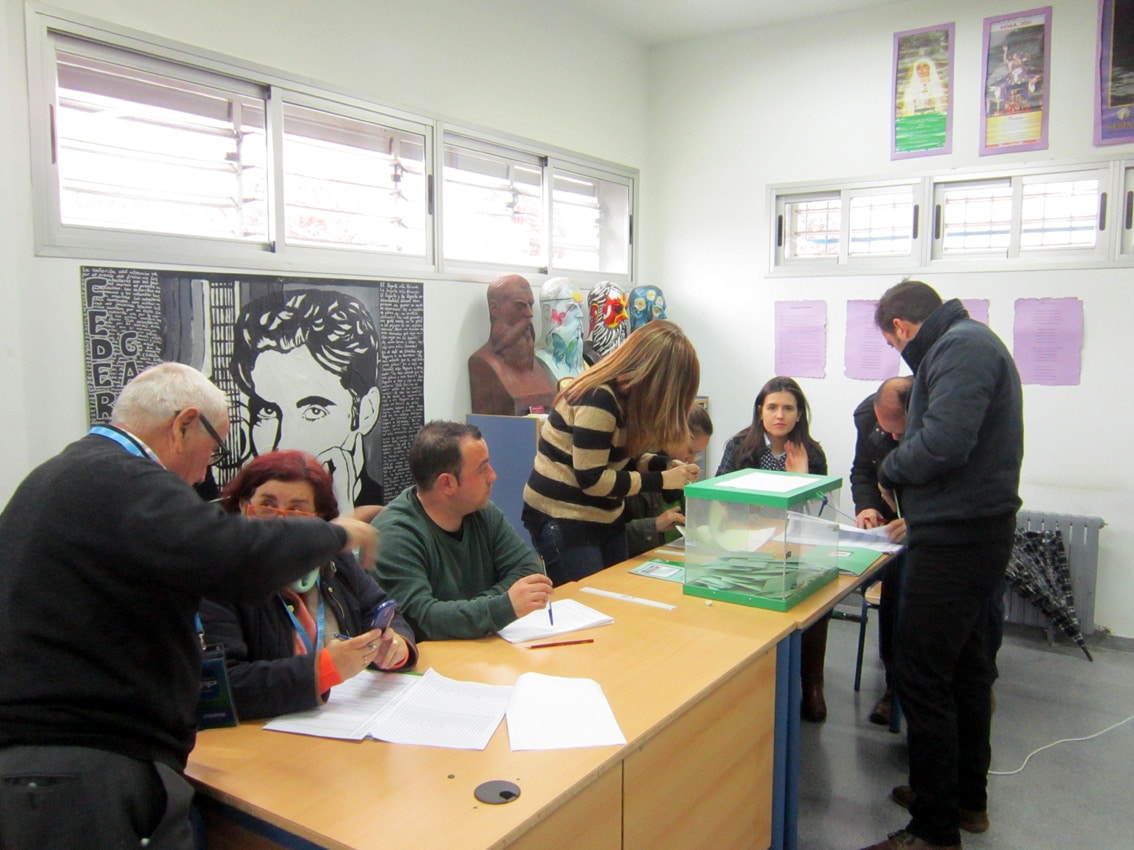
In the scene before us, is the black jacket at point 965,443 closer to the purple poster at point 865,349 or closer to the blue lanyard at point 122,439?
the blue lanyard at point 122,439

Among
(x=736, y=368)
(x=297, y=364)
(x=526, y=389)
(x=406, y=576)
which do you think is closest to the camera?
(x=406, y=576)

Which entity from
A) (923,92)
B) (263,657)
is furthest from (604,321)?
(263,657)

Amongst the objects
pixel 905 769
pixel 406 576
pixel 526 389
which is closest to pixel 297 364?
pixel 526 389

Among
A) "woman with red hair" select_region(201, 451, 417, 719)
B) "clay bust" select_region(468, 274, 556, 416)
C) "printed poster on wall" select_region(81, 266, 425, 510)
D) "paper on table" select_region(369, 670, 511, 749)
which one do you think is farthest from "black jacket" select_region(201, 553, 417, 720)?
"clay bust" select_region(468, 274, 556, 416)

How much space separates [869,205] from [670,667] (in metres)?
3.68

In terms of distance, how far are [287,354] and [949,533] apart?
7.68 ft

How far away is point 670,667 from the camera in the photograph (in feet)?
5.65

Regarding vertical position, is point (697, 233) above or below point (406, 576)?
above

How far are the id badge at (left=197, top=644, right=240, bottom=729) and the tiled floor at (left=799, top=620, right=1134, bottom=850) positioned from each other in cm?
163

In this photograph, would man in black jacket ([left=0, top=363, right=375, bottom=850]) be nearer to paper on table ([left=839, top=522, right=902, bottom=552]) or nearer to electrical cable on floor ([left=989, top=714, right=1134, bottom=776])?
paper on table ([left=839, top=522, right=902, bottom=552])

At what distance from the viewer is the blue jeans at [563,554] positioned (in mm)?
2430

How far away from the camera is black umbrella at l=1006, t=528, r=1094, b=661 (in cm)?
387

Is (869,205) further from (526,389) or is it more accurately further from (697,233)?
(526,389)

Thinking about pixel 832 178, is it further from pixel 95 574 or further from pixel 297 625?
pixel 95 574
